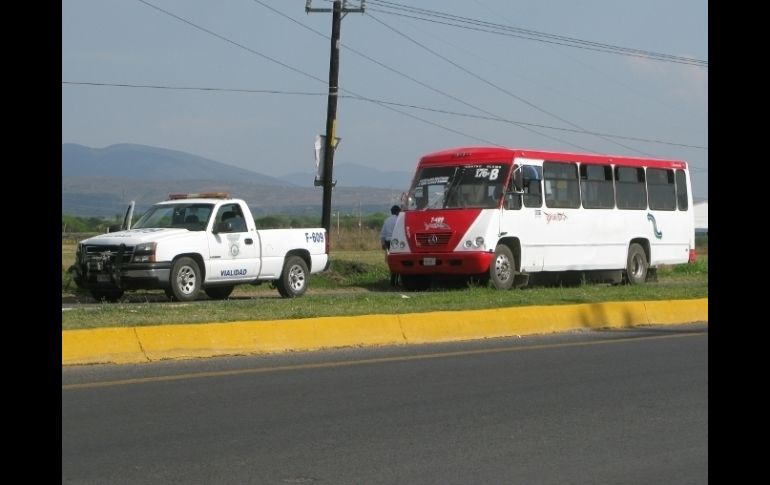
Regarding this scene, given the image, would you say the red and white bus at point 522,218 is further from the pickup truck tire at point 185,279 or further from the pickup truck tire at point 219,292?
the pickup truck tire at point 185,279

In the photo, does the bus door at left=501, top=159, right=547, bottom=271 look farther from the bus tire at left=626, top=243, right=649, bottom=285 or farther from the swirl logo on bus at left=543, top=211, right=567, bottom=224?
the bus tire at left=626, top=243, right=649, bottom=285

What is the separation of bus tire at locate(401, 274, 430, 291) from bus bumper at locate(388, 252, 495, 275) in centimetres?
25

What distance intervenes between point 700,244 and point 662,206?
136 ft

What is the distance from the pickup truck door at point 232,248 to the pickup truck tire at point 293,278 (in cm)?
71

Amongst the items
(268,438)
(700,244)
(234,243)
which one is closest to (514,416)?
(268,438)

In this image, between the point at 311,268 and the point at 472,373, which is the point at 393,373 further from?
the point at 311,268

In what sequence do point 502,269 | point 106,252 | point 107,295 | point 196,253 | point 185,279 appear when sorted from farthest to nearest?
point 502,269 < point 107,295 < point 196,253 < point 185,279 < point 106,252

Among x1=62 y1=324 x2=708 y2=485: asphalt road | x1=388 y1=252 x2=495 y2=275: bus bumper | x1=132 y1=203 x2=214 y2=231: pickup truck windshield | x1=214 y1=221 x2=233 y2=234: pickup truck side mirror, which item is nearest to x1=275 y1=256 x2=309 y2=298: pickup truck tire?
x1=214 y1=221 x2=233 y2=234: pickup truck side mirror

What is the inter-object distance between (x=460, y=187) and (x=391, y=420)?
15825 mm

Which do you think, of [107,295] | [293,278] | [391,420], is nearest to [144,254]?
[107,295]

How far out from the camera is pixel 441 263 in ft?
79.0

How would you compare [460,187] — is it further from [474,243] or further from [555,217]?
[555,217]

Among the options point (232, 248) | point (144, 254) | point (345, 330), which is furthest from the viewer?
point (232, 248)
